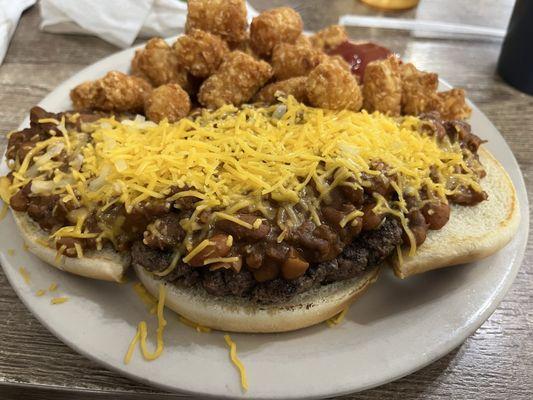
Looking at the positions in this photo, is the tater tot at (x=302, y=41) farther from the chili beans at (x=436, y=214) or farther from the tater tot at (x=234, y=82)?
the chili beans at (x=436, y=214)

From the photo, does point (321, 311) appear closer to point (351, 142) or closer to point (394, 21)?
point (351, 142)

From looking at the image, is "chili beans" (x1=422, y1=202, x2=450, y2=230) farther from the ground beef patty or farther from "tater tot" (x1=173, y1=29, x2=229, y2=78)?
"tater tot" (x1=173, y1=29, x2=229, y2=78)

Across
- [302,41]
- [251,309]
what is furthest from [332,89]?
[251,309]

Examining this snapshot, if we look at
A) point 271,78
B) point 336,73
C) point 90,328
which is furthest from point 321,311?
point 271,78

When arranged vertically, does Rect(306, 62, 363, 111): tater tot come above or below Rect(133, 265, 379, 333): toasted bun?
above

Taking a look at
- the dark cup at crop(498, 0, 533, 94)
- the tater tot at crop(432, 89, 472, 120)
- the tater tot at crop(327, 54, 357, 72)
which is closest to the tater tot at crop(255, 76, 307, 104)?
the tater tot at crop(327, 54, 357, 72)

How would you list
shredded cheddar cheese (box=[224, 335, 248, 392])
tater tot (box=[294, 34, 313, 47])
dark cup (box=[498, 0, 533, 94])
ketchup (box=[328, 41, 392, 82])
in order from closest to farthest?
shredded cheddar cheese (box=[224, 335, 248, 392]) < tater tot (box=[294, 34, 313, 47]) < ketchup (box=[328, 41, 392, 82]) < dark cup (box=[498, 0, 533, 94])

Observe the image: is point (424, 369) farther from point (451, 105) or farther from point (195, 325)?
point (451, 105)
